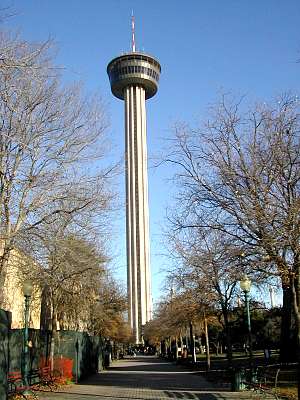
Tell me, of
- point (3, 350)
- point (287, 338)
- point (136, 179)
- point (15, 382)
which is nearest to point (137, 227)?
point (136, 179)

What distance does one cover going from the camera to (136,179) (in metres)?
152

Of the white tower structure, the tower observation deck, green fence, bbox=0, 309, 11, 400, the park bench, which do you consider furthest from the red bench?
the white tower structure

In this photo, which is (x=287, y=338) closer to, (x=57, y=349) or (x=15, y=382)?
(x=57, y=349)

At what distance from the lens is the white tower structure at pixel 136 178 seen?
15062 cm

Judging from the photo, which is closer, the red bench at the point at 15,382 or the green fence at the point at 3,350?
the green fence at the point at 3,350

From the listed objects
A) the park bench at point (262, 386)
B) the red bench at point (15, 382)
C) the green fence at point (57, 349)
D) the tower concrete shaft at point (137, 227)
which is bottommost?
the park bench at point (262, 386)

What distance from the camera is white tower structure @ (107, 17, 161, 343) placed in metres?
151

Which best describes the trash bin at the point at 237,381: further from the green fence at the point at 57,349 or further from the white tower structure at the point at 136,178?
the white tower structure at the point at 136,178

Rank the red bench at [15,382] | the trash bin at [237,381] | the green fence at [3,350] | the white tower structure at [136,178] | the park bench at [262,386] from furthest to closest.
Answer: the white tower structure at [136,178] → the trash bin at [237,381] → the red bench at [15,382] → the park bench at [262,386] → the green fence at [3,350]

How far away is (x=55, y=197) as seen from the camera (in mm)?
16469

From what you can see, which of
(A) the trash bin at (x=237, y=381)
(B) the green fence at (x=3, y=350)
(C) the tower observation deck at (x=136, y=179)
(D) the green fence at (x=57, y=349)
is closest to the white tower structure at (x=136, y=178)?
(C) the tower observation deck at (x=136, y=179)

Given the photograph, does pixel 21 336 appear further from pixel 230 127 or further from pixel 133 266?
pixel 133 266

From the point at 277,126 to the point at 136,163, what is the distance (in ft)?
458

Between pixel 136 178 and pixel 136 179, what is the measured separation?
290 millimetres
